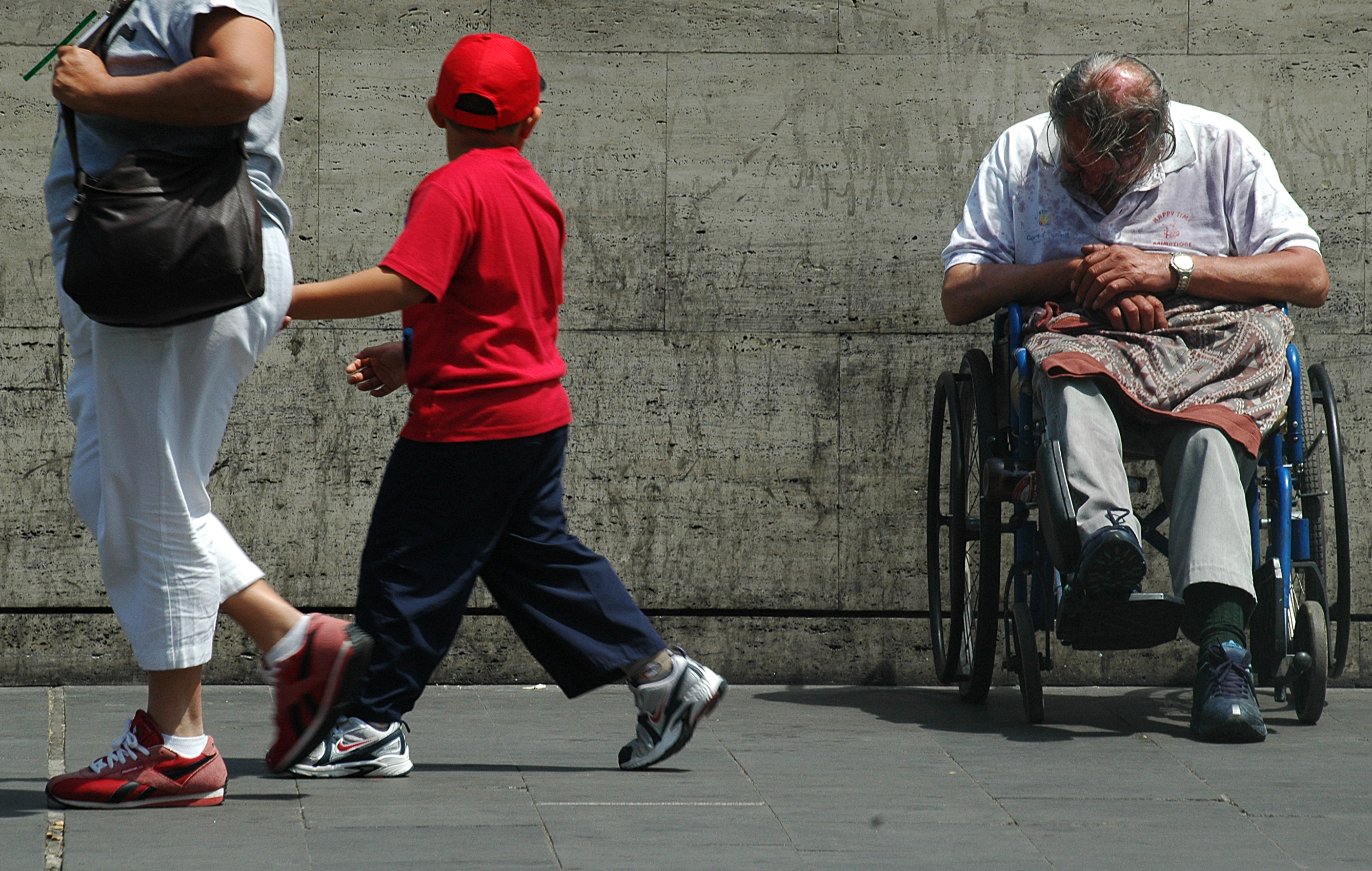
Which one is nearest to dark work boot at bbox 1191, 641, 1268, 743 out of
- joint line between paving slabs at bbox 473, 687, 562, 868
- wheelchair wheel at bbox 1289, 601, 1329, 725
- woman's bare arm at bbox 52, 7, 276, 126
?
wheelchair wheel at bbox 1289, 601, 1329, 725

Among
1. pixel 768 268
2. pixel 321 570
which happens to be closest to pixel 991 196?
pixel 768 268

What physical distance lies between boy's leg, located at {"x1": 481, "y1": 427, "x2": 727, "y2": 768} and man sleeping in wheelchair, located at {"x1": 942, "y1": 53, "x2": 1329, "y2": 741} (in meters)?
0.99

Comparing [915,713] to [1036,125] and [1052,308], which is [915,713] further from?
[1036,125]

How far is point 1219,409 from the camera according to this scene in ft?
13.0

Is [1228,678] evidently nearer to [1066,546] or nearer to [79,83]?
[1066,546]

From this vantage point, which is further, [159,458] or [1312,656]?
[1312,656]

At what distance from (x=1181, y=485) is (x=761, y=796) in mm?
1324

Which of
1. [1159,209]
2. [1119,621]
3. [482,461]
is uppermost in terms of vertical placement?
[1159,209]

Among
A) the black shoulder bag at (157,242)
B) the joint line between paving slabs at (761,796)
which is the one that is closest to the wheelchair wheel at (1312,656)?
the joint line between paving slabs at (761,796)

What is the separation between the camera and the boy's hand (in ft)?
11.5

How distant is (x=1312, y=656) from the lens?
4.12 meters

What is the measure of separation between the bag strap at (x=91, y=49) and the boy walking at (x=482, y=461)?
58 cm

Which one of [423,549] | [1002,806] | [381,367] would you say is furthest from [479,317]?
[1002,806]

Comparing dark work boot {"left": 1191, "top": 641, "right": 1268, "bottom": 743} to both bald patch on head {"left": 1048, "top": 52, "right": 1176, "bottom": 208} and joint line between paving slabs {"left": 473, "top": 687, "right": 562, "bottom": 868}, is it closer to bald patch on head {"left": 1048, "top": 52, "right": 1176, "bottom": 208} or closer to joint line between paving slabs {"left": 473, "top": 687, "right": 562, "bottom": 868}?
bald patch on head {"left": 1048, "top": 52, "right": 1176, "bottom": 208}
